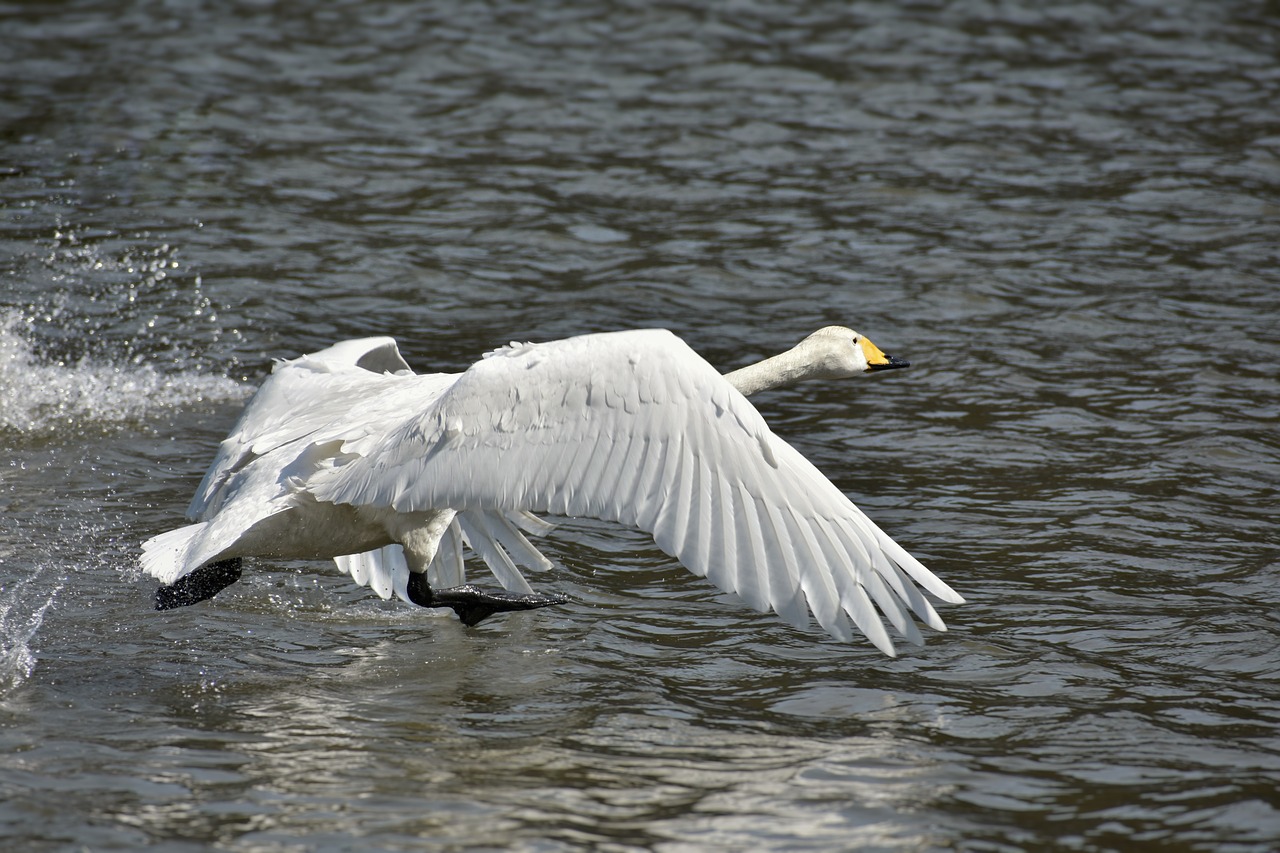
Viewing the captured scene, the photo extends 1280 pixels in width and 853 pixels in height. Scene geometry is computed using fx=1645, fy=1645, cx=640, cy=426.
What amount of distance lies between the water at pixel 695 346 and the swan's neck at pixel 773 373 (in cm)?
99

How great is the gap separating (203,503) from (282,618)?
24.1 inches

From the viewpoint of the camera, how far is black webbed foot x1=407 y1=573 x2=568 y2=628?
21.6 feet

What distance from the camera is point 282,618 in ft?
22.1

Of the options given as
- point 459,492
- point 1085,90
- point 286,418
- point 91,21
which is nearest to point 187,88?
point 91,21

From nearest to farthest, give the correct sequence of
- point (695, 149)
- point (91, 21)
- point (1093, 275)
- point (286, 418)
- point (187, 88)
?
point (286, 418)
point (1093, 275)
point (695, 149)
point (187, 88)
point (91, 21)

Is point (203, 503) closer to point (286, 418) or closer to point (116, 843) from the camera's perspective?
point (286, 418)

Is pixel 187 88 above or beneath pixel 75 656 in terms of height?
above

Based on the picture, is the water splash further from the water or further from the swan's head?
the swan's head

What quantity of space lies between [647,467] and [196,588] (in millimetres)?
2033

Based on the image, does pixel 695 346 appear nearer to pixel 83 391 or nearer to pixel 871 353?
pixel 871 353

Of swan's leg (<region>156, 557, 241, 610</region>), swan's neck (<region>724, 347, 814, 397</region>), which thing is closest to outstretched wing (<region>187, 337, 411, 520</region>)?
swan's leg (<region>156, 557, 241, 610</region>)

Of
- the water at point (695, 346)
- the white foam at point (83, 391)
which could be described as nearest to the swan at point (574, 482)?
the water at point (695, 346)

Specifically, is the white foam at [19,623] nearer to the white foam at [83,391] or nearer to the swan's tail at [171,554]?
the swan's tail at [171,554]

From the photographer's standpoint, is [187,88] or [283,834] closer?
[283,834]
